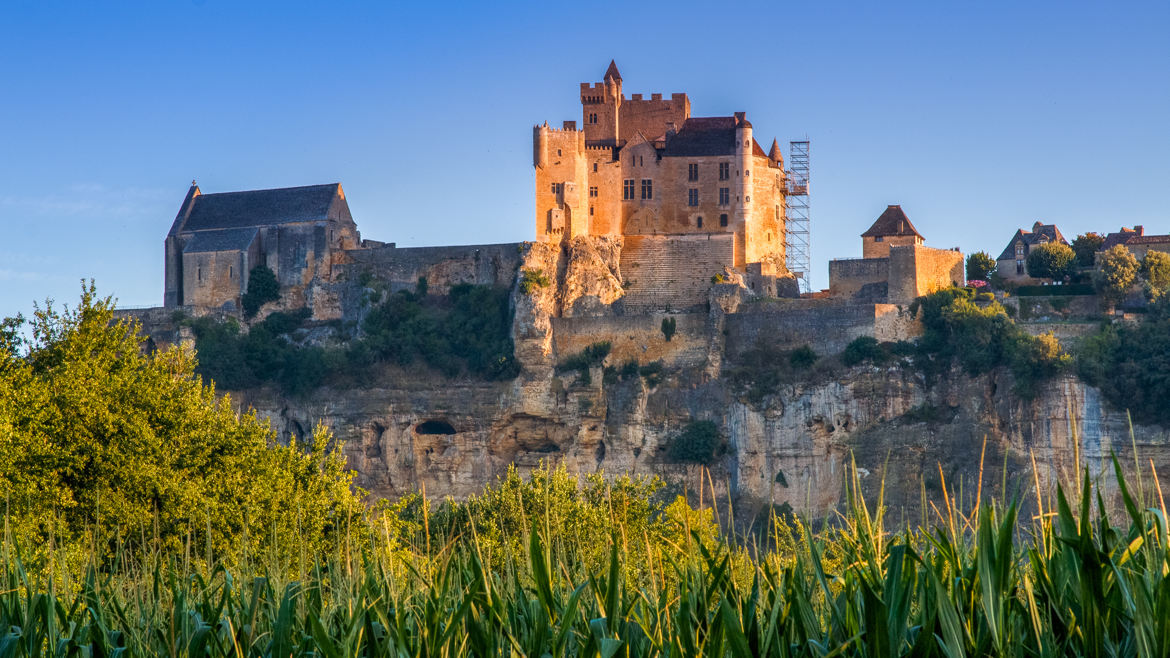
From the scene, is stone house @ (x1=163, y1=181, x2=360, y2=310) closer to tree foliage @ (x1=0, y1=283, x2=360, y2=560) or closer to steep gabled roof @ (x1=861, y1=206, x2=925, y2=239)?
steep gabled roof @ (x1=861, y1=206, x2=925, y2=239)

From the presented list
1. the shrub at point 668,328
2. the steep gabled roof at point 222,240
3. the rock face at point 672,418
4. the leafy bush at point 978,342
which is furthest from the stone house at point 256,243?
the leafy bush at point 978,342

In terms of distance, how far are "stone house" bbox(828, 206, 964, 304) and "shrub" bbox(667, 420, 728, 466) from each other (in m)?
7.19

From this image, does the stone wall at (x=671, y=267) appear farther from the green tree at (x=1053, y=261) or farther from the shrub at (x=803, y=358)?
the green tree at (x=1053, y=261)

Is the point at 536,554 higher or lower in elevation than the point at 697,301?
lower

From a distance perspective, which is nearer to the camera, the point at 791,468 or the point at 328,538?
the point at 328,538

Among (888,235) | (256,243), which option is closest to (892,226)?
(888,235)

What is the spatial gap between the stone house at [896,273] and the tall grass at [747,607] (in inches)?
1587

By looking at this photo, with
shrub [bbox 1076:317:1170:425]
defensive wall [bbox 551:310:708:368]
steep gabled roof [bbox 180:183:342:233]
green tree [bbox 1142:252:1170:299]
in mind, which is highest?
steep gabled roof [bbox 180:183:342:233]

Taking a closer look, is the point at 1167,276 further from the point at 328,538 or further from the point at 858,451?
the point at 328,538

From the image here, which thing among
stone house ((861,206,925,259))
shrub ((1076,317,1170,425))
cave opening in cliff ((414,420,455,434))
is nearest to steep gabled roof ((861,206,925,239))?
stone house ((861,206,925,259))

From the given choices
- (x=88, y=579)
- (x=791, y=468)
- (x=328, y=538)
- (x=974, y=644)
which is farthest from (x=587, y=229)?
(x=974, y=644)

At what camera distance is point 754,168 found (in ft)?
202

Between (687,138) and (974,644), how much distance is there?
51.9 m

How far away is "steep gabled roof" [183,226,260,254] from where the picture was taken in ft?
204
